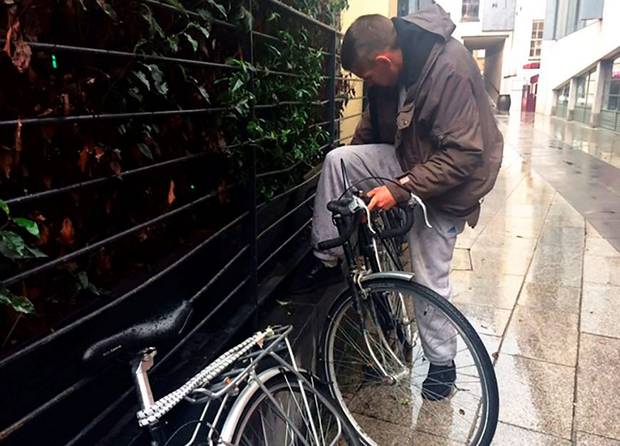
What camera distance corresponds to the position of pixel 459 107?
7.61 ft

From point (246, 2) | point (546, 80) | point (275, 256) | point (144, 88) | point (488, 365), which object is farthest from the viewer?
point (546, 80)

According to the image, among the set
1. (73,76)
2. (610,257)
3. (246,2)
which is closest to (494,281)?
(610,257)

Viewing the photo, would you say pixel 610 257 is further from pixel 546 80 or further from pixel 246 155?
pixel 546 80

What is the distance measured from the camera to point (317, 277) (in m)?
3.13

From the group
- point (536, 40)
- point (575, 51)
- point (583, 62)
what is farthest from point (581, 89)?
point (536, 40)

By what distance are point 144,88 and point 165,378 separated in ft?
3.86

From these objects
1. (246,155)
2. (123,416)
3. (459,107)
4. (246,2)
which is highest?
(246,2)

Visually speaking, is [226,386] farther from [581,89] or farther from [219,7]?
[581,89]

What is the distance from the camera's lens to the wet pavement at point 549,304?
272 centimetres

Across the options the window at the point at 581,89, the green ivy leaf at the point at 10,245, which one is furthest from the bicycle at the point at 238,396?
the window at the point at 581,89

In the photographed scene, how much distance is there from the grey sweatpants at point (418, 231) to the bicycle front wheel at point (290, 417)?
70 centimetres

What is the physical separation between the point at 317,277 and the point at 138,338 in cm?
168

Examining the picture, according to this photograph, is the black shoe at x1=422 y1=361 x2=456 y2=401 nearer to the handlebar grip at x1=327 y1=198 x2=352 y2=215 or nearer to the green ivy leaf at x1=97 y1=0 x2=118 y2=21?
the handlebar grip at x1=327 y1=198 x2=352 y2=215

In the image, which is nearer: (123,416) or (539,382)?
(123,416)
